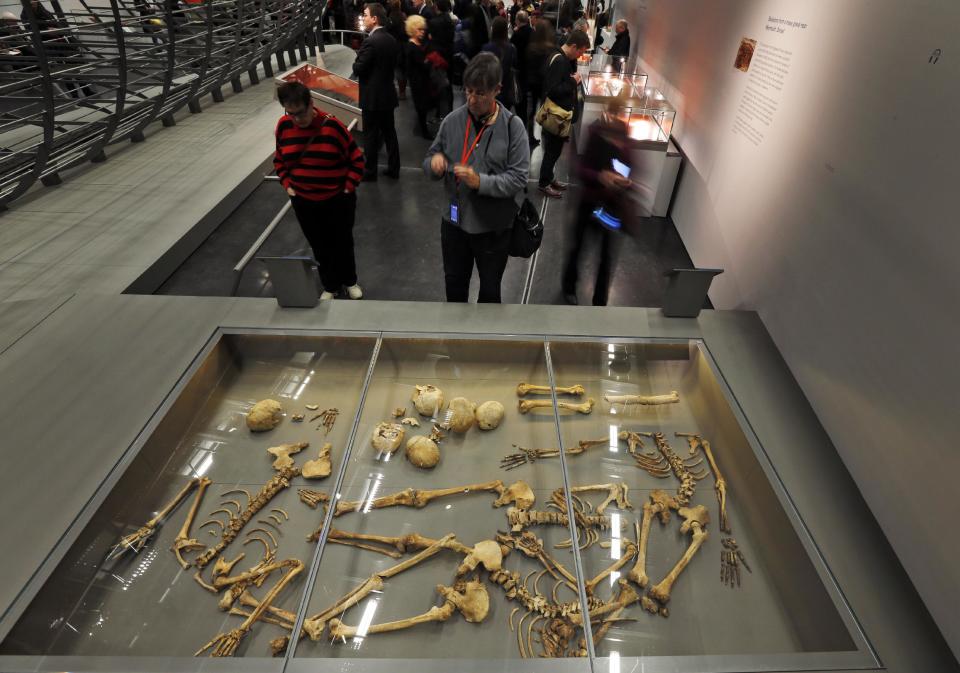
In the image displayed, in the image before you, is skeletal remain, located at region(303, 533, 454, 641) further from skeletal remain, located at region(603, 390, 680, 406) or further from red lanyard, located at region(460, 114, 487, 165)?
red lanyard, located at region(460, 114, 487, 165)

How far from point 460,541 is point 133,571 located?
141cm

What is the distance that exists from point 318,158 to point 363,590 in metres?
2.68

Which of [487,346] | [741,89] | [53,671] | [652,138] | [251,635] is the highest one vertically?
[741,89]

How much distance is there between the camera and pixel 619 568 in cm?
219

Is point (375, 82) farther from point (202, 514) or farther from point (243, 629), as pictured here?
point (243, 629)

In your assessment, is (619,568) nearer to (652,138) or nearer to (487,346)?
(487,346)

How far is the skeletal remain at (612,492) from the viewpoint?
241cm

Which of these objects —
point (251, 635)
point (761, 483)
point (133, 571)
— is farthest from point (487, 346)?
point (133, 571)

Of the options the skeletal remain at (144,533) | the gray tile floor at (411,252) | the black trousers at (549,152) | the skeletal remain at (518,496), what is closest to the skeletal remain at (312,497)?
the skeletal remain at (144,533)

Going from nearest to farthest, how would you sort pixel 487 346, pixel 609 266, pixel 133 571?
pixel 133 571 → pixel 487 346 → pixel 609 266

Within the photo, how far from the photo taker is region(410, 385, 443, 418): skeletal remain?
2.79 m

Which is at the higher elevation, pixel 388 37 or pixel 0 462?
pixel 388 37

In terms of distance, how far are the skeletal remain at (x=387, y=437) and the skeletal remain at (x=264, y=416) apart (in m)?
0.57

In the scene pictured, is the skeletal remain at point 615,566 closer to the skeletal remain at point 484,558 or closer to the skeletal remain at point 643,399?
the skeletal remain at point 484,558
